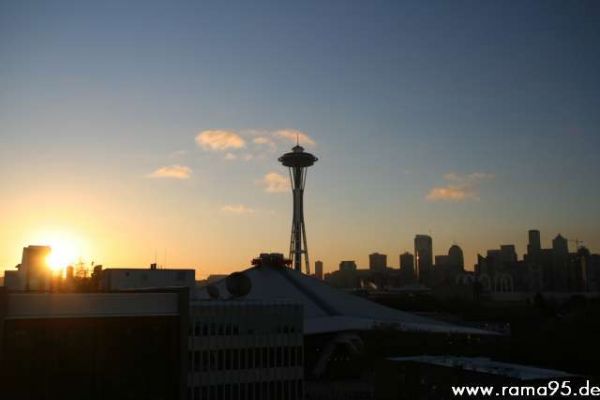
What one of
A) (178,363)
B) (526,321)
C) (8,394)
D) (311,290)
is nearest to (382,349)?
(311,290)

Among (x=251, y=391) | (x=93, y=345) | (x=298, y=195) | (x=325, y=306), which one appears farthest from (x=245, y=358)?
(x=298, y=195)

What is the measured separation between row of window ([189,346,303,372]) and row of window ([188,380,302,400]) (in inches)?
64.6

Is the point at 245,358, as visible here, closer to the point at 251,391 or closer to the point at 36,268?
the point at 251,391

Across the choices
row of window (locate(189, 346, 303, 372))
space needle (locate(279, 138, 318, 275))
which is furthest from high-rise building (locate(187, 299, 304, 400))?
space needle (locate(279, 138, 318, 275))

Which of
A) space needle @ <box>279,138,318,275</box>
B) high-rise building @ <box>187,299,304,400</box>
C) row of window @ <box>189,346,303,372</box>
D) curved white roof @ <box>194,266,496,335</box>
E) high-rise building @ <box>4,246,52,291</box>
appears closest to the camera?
high-rise building @ <box>187,299,304,400</box>

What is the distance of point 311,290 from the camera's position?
355 ft

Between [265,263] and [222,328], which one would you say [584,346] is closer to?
[222,328]

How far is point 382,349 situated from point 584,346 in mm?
25626

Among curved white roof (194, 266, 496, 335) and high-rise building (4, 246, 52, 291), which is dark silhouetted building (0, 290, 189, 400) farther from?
curved white roof (194, 266, 496, 335)

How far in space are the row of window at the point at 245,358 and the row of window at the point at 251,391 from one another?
1640mm

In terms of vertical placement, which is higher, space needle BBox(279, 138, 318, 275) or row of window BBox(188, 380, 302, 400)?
space needle BBox(279, 138, 318, 275)

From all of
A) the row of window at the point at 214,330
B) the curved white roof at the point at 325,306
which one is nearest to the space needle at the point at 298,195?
the curved white roof at the point at 325,306

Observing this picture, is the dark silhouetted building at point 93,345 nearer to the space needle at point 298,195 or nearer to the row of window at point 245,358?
the row of window at point 245,358

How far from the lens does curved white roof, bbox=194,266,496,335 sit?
93.2 m
